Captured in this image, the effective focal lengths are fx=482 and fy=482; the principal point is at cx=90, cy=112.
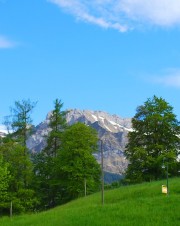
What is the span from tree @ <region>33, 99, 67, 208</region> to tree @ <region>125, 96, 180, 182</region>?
1049cm

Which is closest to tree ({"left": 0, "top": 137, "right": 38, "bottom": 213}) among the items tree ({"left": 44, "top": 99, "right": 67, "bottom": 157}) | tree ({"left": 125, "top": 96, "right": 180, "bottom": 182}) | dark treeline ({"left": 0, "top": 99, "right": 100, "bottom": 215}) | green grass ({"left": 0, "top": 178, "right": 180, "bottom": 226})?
dark treeline ({"left": 0, "top": 99, "right": 100, "bottom": 215})

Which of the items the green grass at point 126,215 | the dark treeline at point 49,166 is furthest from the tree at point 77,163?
the green grass at point 126,215

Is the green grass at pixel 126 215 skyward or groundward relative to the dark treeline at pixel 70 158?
groundward

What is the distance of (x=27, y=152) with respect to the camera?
2594 inches

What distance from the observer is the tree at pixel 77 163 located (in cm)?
6400

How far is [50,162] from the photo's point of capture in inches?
2790

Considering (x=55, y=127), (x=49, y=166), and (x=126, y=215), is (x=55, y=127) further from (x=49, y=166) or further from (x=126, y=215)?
(x=126, y=215)

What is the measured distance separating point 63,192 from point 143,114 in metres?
16.1

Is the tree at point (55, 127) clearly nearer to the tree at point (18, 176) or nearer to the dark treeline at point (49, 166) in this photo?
the dark treeline at point (49, 166)

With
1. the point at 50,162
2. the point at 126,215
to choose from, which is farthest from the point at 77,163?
the point at 126,215

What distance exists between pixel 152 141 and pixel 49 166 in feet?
50.5

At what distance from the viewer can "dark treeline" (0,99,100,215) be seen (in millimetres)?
63375

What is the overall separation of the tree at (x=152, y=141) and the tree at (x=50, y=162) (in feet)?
34.4

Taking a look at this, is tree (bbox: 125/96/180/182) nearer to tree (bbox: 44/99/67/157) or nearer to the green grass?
tree (bbox: 44/99/67/157)
